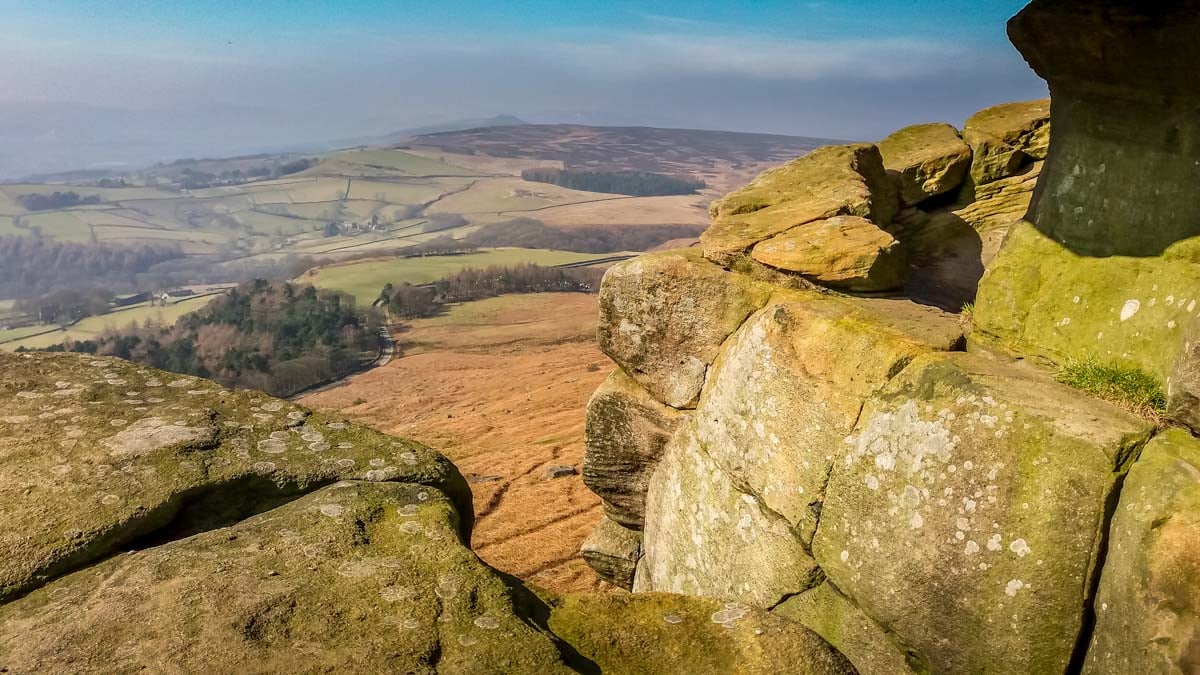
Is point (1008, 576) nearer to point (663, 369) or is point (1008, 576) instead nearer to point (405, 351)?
point (663, 369)

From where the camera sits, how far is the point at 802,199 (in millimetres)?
12055

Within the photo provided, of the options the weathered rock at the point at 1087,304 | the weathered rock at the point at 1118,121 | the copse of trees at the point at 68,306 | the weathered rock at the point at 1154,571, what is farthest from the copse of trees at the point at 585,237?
the weathered rock at the point at 1154,571

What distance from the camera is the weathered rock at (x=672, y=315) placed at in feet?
33.9

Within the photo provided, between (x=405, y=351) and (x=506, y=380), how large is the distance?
19.3 metres

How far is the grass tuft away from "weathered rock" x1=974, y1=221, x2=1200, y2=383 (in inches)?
4.8

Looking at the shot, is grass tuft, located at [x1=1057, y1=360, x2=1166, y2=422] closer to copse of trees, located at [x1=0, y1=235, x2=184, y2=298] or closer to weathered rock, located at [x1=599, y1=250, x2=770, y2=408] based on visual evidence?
weathered rock, located at [x1=599, y1=250, x2=770, y2=408]

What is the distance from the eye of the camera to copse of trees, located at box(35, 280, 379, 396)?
50906mm

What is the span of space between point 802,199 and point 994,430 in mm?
6308

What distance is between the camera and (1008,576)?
6184 mm

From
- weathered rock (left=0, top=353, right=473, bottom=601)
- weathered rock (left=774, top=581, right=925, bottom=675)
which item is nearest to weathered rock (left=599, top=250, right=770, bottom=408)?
weathered rock (left=774, top=581, right=925, bottom=675)

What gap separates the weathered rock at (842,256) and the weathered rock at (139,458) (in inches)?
215

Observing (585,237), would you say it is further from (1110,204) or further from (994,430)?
(994,430)

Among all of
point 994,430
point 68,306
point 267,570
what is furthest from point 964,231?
point 68,306

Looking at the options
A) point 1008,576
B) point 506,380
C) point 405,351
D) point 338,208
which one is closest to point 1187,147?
point 1008,576
